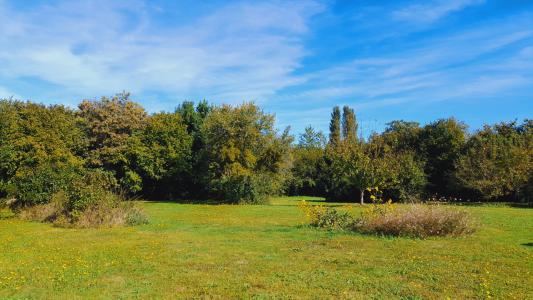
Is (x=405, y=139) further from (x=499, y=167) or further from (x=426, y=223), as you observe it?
(x=426, y=223)

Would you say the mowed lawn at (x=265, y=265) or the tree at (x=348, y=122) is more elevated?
the tree at (x=348, y=122)

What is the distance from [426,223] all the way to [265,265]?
665 centimetres

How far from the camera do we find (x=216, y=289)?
25.5 feet

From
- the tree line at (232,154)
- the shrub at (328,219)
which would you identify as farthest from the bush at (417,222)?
the tree line at (232,154)

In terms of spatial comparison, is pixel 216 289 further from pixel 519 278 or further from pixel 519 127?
pixel 519 127

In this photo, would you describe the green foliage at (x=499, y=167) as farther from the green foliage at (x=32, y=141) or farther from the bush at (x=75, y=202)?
the green foliage at (x=32, y=141)

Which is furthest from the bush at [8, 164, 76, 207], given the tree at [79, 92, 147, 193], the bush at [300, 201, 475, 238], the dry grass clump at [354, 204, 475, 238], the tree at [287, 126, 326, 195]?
the tree at [287, 126, 326, 195]

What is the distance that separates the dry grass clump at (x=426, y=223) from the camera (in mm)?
13781

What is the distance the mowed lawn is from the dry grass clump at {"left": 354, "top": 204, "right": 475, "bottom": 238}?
21.6 inches

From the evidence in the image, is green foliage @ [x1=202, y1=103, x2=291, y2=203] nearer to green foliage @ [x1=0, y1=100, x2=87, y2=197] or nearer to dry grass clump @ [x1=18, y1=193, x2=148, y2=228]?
green foliage @ [x1=0, y1=100, x2=87, y2=197]

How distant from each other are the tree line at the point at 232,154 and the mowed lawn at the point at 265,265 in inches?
540

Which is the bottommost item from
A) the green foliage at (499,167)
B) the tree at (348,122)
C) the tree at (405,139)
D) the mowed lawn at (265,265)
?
the mowed lawn at (265,265)

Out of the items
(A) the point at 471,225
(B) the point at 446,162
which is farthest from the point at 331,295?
(B) the point at 446,162

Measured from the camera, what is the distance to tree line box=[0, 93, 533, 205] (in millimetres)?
28438
